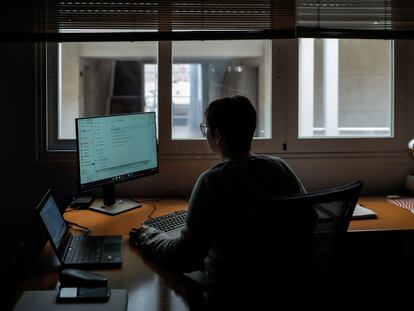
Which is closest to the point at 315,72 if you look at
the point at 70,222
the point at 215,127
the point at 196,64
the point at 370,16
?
the point at 370,16

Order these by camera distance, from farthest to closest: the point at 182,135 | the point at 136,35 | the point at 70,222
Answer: the point at 182,135
the point at 136,35
the point at 70,222

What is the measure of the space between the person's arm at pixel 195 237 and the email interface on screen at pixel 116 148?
0.73 meters

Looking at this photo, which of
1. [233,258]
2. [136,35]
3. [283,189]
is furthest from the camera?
[136,35]

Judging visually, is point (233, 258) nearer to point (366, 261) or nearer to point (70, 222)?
point (70, 222)

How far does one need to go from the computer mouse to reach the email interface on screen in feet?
2.52

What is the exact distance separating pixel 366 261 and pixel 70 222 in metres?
1.65

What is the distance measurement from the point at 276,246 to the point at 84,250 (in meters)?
0.76

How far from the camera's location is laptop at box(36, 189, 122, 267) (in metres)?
1.59

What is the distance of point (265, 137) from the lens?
279 cm

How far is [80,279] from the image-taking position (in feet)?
4.66

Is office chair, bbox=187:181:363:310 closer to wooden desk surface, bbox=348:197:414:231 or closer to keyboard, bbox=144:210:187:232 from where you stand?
keyboard, bbox=144:210:187:232

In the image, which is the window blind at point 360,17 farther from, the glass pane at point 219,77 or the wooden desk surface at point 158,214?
the wooden desk surface at point 158,214

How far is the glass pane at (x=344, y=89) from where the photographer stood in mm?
2875

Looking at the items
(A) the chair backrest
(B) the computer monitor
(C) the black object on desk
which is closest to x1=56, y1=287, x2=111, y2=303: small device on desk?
(C) the black object on desk
